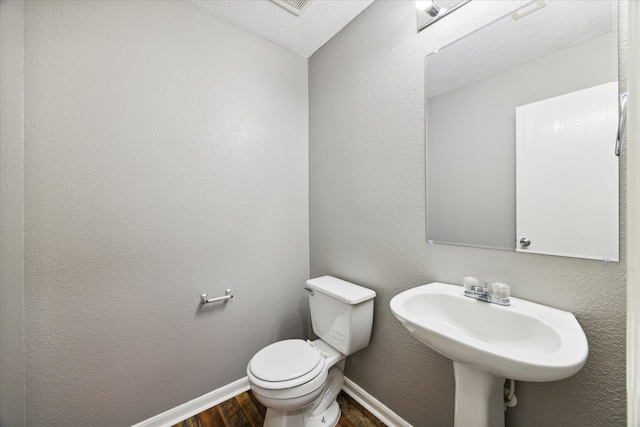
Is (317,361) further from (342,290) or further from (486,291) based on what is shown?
(486,291)

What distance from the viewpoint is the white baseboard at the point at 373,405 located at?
1.36 m

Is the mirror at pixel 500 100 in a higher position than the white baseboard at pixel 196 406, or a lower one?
higher

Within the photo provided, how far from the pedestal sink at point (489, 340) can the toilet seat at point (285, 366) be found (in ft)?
1.93

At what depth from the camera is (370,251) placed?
151cm

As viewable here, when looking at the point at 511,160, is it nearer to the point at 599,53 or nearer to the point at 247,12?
the point at 599,53

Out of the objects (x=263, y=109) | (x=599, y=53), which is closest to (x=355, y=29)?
(x=263, y=109)

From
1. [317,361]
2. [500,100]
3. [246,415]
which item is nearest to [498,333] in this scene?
[317,361]

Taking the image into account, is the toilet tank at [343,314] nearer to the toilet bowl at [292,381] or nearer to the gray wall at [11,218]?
the toilet bowl at [292,381]

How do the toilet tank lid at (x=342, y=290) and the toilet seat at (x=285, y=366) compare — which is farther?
the toilet tank lid at (x=342, y=290)

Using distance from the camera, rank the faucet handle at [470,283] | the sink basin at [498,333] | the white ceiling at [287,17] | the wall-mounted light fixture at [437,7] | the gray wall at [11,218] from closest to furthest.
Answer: the sink basin at [498,333], the gray wall at [11,218], the faucet handle at [470,283], the wall-mounted light fixture at [437,7], the white ceiling at [287,17]

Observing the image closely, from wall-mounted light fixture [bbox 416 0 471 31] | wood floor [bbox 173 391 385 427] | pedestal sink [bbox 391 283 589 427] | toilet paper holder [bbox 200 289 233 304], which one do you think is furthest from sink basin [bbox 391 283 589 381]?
wall-mounted light fixture [bbox 416 0 471 31]

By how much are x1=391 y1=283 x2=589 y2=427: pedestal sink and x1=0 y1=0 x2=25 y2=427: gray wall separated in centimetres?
144

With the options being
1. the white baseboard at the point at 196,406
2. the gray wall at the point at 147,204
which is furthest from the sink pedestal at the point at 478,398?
the white baseboard at the point at 196,406

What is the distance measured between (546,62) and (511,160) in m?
0.36
